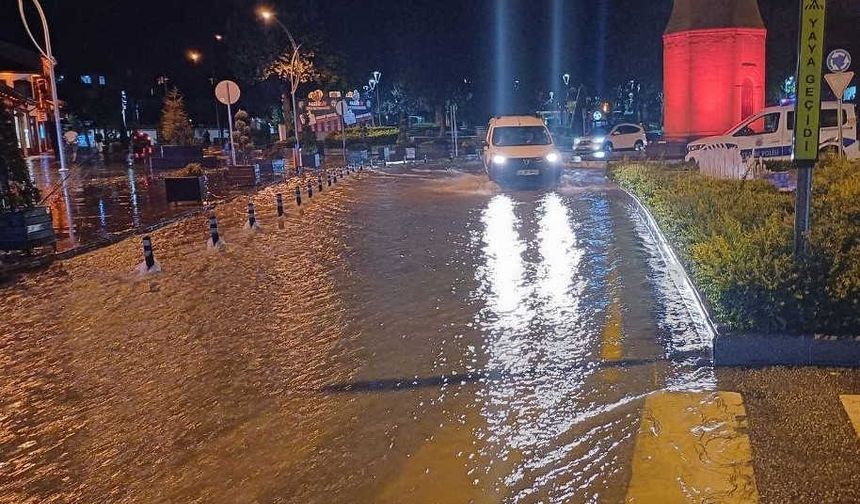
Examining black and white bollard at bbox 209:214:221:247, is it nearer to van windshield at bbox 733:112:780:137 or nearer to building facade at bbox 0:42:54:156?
van windshield at bbox 733:112:780:137

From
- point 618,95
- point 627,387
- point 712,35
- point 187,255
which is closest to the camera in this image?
point 627,387

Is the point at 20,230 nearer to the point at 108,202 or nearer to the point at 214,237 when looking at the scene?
the point at 214,237

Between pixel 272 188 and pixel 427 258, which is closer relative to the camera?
pixel 427 258

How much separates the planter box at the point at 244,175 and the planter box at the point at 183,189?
19.7ft

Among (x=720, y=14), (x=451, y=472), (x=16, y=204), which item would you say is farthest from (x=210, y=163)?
(x=451, y=472)

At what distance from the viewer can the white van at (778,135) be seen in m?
22.2

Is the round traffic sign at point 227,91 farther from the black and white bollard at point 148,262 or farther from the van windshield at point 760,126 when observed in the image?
the van windshield at point 760,126

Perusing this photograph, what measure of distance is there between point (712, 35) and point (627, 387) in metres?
23.8

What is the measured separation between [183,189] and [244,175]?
627cm

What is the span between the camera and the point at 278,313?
9.18 meters

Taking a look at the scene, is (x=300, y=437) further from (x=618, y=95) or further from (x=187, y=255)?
(x=618, y=95)

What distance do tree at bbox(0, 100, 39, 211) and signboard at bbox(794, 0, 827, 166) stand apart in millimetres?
12714

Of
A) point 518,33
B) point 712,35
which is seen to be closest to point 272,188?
point 712,35

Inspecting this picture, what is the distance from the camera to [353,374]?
6.93 metres
